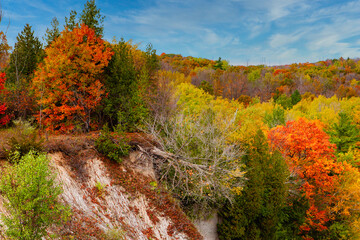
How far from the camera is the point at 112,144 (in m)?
14.5

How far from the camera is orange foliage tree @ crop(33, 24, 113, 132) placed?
52.7 feet

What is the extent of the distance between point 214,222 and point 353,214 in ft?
51.6

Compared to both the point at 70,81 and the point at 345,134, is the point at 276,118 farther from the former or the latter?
the point at 70,81

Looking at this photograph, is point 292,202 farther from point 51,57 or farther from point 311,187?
point 51,57

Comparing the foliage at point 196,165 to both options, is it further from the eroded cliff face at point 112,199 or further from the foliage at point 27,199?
the foliage at point 27,199

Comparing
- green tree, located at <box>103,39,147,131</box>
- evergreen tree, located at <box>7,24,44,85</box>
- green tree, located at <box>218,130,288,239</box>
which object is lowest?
green tree, located at <box>218,130,288,239</box>

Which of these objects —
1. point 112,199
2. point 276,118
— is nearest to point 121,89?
point 112,199

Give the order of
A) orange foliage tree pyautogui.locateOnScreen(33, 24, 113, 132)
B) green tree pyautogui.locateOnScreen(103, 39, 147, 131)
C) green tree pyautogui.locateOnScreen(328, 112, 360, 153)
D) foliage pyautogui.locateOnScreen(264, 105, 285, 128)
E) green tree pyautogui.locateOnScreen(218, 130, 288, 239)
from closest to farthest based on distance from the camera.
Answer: orange foliage tree pyautogui.locateOnScreen(33, 24, 113, 132) < green tree pyautogui.locateOnScreen(218, 130, 288, 239) < green tree pyautogui.locateOnScreen(103, 39, 147, 131) < green tree pyautogui.locateOnScreen(328, 112, 360, 153) < foliage pyautogui.locateOnScreen(264, 105, 285, 128)

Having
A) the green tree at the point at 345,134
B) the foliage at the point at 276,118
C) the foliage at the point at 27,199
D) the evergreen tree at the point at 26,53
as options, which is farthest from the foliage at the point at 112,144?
the foliage at the point at 276,118

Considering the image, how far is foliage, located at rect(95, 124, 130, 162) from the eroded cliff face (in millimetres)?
456

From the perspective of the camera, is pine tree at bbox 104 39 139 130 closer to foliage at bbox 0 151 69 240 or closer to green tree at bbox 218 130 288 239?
green tree at bbox 218 130 288 239

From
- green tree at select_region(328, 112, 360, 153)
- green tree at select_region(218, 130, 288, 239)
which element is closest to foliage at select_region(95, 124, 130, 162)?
green tree at select_region(218, 130, 288, 239)

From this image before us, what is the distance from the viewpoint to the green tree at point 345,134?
27.6 m

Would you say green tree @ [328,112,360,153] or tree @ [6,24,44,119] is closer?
tree @ [6,24,44,119]
